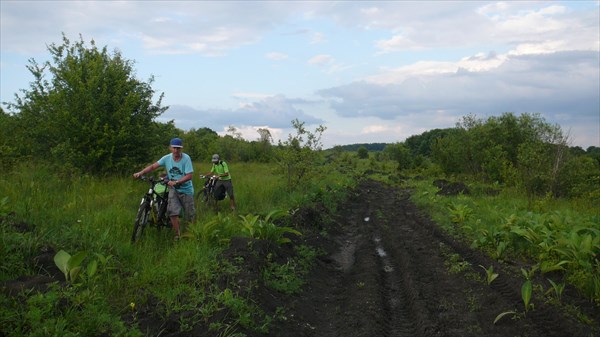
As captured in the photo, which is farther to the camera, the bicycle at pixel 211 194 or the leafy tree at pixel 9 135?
the leafy tree at pixel 9 135

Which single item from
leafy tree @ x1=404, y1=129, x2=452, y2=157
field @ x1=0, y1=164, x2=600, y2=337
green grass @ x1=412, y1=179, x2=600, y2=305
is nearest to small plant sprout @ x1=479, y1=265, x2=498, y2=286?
field @ x1=0, y1=164, x2=600, y2=337

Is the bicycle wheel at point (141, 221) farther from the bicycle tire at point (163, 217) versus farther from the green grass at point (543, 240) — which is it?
the green grass at point (543, 240)

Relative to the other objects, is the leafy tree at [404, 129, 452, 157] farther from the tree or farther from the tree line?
the tree

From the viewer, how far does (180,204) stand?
→ 8.29 m

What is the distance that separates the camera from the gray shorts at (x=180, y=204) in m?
8.11

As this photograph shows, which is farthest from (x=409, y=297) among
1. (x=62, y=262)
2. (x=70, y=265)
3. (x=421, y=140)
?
(x=421, y=140)

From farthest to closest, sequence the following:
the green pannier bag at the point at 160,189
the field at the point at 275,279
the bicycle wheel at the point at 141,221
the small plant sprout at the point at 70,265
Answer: the green pannier bag at the point at 160,189 → the bicycle wheel at the point at 141,221 → the small plant sprout at the point at 70,265 → the field at the point at 275,279

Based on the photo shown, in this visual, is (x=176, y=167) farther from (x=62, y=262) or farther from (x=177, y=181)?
(x=62, y=262)

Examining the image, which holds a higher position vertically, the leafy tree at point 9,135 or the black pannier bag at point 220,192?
the leafy tree at point 9,135

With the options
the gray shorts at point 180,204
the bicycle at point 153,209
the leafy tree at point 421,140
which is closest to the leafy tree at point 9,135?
the bicycle at point 153,209

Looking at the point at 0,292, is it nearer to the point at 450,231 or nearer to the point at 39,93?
the point at 450,231

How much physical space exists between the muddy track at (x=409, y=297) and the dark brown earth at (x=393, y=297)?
0.04ft

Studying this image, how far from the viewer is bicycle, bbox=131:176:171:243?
308 inches

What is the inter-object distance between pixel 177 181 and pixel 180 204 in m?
0.53
